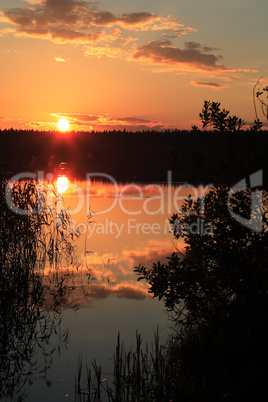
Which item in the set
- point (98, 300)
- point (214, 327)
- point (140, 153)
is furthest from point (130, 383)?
point (140, 153)

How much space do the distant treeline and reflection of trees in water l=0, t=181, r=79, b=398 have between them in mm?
1589

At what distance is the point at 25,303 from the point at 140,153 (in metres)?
99.0

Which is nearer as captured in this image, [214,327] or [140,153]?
[214,327]

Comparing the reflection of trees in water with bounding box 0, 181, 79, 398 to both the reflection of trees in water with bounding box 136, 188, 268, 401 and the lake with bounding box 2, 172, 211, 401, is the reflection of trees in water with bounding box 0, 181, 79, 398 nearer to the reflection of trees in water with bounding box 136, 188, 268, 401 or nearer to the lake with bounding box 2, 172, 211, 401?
the lake with bounding box 2, 172, 211, 401

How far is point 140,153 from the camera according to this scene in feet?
350

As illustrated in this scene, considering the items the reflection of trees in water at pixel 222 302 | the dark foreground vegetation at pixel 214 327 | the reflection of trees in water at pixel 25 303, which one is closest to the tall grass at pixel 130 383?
the dark foreground vegetation at pixel 214 327

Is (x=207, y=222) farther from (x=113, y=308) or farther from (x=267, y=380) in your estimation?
(x=113, y=308)

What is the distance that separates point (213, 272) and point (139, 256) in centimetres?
777

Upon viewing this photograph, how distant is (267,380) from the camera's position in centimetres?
476

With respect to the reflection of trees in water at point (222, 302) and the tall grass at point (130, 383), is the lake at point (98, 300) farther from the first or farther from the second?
the reflection of trees in water at point (222, 302)

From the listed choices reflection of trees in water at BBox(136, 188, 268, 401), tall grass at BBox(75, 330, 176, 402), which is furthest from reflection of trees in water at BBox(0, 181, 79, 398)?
reflection of trees in water at BBox(136, 188, 268, 401)

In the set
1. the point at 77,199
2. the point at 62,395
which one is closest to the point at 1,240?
the point at 62,395

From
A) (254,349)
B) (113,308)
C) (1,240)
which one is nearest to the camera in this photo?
(254,349)

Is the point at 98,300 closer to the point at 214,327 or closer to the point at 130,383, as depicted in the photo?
the point at 130,383
